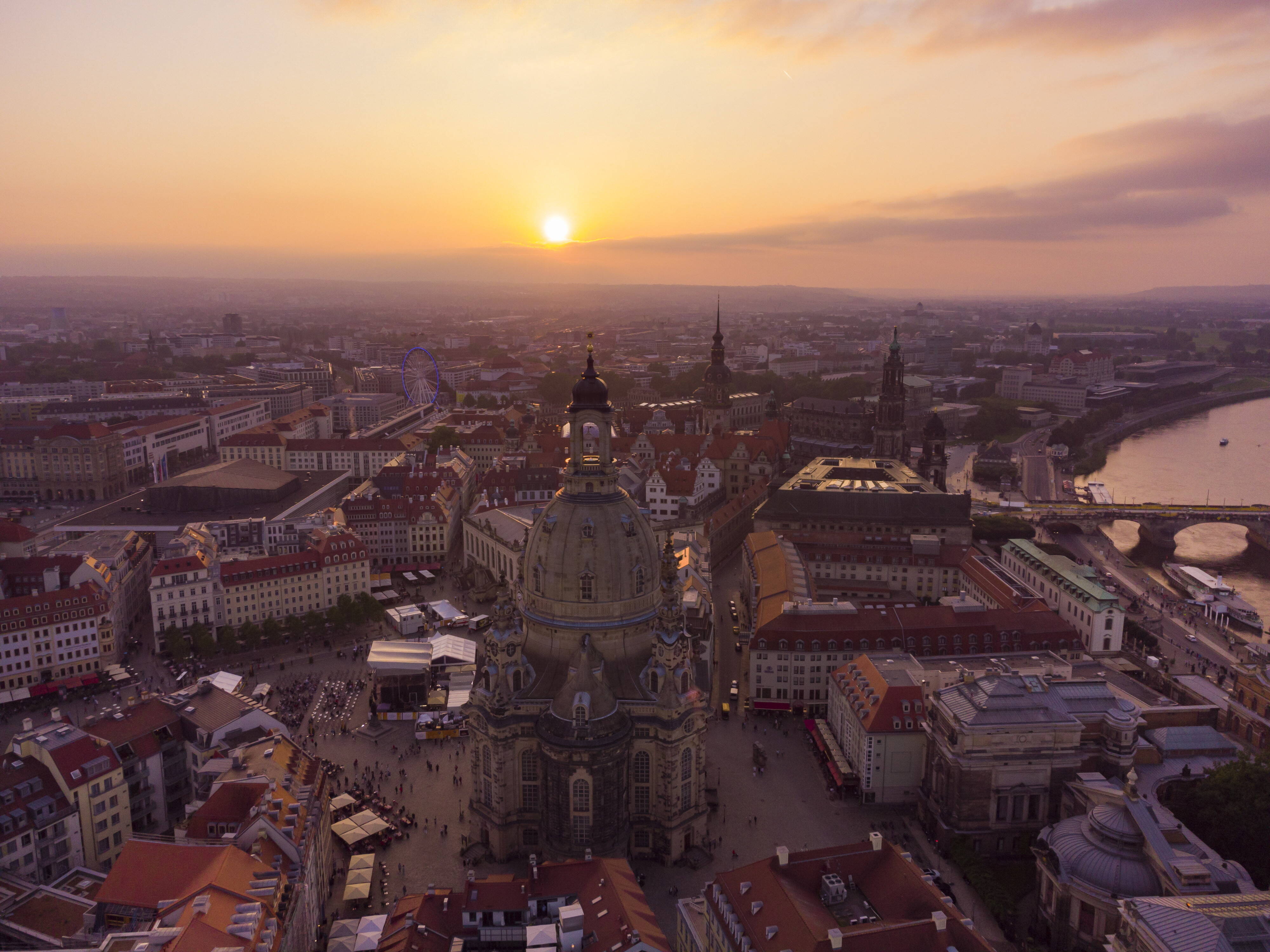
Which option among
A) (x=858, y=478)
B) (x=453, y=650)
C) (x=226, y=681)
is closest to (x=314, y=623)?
(x=226, y=681)

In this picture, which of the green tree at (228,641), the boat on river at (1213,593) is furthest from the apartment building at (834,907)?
the boat on river at (1213,593)

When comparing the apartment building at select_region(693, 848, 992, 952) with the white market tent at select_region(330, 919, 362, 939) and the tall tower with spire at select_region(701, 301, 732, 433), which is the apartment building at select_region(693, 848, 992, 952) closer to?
the white market tent at select_region(330, 919, 362, 939)

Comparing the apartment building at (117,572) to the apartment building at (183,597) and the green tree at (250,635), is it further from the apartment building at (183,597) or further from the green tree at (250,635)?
the green tree at (250,635)

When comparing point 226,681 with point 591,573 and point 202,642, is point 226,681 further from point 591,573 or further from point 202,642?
point 591,573

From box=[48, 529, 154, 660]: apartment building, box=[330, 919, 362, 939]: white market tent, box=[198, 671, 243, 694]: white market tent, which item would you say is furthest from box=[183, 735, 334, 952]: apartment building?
box=[48, 529, 154, 660]: apartment building

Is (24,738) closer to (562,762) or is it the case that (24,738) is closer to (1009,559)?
(562,762)

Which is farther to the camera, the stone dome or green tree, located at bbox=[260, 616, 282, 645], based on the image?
green tree, located at bbox=[260, 616, 282, 645]

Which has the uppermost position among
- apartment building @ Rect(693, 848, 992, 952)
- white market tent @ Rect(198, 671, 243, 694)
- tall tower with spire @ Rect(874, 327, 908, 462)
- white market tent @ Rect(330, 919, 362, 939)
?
tall tower with spire @ Rect(874, 327, 908, 462)
